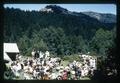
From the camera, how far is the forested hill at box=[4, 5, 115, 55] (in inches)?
208

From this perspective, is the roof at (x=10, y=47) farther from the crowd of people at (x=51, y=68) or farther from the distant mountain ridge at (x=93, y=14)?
the distant mountain ridge at (x=93, y=14)

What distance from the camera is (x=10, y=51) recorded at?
207 inches

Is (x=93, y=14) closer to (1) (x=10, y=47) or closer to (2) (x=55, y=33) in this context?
(2) (x=55, y=33)

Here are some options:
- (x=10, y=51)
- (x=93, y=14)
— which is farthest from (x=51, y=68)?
(x=93, y=14)

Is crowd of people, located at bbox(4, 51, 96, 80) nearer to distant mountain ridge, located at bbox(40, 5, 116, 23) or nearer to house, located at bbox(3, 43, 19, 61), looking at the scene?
house, located at bbox(3, 43, 19, 61)

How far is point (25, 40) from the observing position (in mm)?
Result: 5266

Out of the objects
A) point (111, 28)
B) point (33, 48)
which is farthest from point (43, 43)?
point (111, 28)

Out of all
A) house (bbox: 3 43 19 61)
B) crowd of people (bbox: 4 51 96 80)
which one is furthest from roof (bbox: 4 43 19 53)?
crowd of people (bbox: 4 51 96 80)

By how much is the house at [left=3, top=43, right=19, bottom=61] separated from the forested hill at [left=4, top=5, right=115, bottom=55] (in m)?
0.07

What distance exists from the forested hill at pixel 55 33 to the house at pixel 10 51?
0.07m

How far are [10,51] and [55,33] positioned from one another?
661 mm

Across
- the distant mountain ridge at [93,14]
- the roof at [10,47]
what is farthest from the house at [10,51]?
the distant mountain ridge at [93,14]

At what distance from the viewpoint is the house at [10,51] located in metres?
5.23

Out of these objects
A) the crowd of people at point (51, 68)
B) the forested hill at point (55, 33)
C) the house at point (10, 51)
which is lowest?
the crowd of people at point (51, 68)
